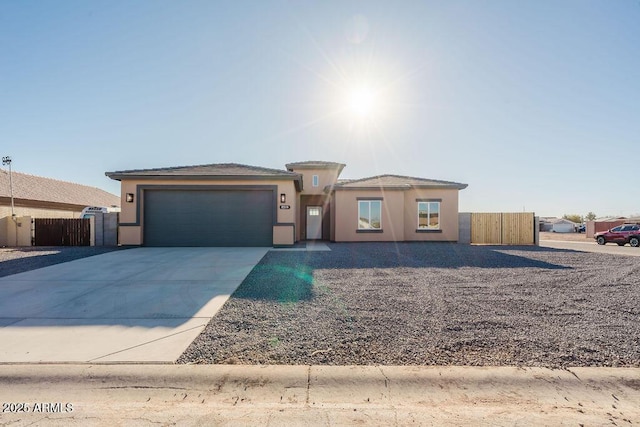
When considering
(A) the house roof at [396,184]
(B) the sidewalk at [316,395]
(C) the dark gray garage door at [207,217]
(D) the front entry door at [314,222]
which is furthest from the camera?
(D) the front entry door at [314,222]

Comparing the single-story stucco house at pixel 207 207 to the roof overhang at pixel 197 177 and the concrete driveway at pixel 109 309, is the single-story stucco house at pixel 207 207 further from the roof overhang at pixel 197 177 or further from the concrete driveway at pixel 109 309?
the concrete driveway at pixel 109 309

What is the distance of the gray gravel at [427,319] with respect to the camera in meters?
3.51

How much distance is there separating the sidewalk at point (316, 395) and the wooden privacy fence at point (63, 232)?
14.8 m

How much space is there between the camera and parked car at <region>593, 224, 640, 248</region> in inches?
739

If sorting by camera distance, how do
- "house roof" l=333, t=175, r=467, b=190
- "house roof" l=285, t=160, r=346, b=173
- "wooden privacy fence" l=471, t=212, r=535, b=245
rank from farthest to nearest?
"house roof" l=285, t=160, r=346, b=173 < "wooden privacy fence" l=471, t=212, r=535, b=245 < "house roof" l=333, t=175, r=467, b=190

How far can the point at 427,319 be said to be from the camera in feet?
15.3

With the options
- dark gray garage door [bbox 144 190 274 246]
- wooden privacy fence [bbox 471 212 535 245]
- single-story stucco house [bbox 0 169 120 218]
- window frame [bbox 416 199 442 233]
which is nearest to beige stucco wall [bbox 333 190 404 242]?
window frame [bbox 416 199 442 233]

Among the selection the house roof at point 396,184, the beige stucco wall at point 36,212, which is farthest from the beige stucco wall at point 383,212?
the beige stucco wall at point 36,212

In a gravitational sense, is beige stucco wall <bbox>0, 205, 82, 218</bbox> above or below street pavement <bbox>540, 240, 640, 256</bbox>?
above

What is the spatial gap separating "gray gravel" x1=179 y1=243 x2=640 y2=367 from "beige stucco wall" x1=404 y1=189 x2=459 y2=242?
8.97 metres

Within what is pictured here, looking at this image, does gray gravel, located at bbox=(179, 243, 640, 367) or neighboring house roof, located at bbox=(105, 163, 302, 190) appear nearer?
gray gravel, located at bbox=(179, 243, 640, 367)

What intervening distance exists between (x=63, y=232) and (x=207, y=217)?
26.2 feet

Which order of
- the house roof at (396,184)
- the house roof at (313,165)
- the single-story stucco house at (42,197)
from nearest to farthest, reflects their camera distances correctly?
the house roof at (396,184)
the single-story stucco house at (42,197)
the house roof at (313,165)

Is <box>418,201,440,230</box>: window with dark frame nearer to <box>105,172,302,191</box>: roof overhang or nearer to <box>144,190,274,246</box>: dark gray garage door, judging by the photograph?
<box>105,172,302,191</box>: roof overhang
